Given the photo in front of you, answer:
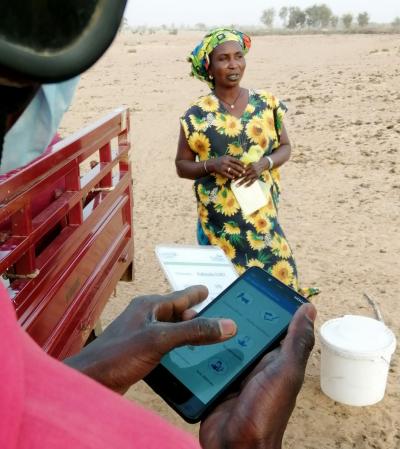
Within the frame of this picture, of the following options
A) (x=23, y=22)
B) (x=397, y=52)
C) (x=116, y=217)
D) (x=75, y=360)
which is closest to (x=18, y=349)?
(x=23, y=22)

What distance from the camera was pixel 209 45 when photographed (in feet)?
11.1

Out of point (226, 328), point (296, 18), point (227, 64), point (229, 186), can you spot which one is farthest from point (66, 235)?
point (296, 18)

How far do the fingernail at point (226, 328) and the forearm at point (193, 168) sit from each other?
2.03 metres

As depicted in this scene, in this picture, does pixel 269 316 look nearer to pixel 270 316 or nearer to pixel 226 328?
pixel 270 316

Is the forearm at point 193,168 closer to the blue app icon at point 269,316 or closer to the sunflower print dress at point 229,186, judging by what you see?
the sunflower print dress at point 229,186

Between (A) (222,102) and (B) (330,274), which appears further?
(B) (330,274)

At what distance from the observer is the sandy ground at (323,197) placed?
9.70 feet

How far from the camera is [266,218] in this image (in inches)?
131

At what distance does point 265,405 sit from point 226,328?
0.51 ft

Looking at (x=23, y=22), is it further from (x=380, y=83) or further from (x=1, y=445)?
(x=380, y=83)

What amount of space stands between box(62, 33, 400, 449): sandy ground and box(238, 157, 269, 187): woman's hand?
101 centimetres

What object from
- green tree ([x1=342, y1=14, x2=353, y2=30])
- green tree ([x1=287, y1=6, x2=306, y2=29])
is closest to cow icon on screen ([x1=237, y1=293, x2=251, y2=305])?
green tree ([x1=342, y1=14, x2=353, y2=30])

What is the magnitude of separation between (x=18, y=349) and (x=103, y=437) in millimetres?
106

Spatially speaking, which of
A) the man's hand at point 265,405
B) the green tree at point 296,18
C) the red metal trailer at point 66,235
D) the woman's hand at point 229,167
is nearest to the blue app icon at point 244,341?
the man's hand at point 265,405
